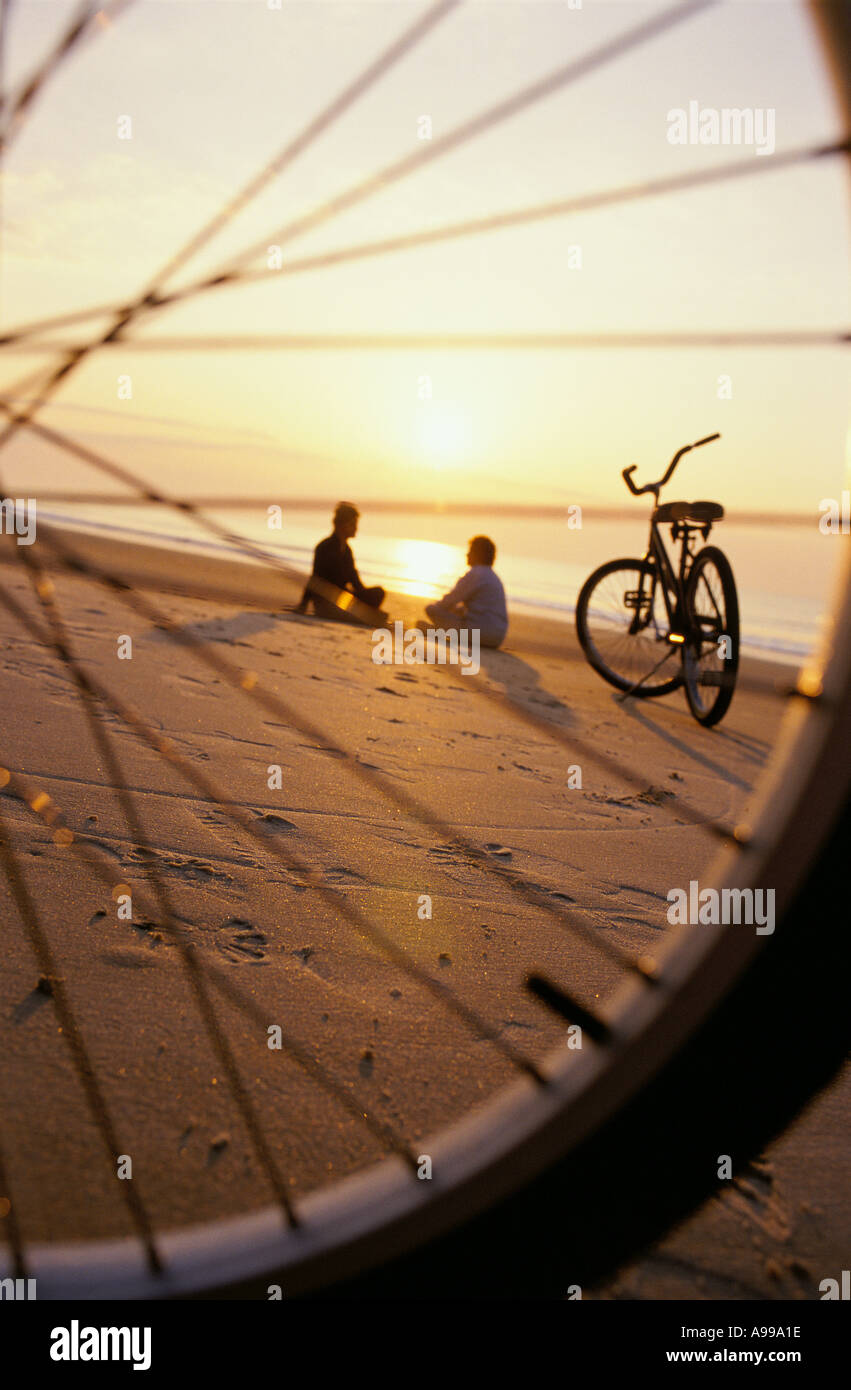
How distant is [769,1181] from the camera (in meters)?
1.28

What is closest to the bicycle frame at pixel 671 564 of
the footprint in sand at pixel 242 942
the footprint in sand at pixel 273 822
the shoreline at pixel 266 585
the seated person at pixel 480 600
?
the seated person at pixel 480 600

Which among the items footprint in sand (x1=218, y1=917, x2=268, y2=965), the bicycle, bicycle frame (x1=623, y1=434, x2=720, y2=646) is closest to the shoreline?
the bicycle

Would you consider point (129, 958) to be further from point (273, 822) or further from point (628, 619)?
point (628, 619)

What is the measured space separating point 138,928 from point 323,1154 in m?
0.63

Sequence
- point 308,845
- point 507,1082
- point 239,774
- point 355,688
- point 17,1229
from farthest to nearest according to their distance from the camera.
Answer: point 355,688 → point 239,774 → point 308,845 → point 507,1082 → point 17,1229

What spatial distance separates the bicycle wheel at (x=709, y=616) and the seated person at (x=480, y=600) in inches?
76.0

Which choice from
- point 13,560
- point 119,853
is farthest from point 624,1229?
point 13,560

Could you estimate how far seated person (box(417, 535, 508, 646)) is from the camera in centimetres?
637

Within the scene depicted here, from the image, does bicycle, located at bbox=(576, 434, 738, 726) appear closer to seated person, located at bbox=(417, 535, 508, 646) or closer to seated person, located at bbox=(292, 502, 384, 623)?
seated person, located at bbox=(417, 535, 508, 646)

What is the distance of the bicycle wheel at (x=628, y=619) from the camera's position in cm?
502

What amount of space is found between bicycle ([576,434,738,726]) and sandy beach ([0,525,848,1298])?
827 millimetres

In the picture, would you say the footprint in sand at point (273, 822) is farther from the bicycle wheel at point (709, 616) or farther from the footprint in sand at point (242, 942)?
the bicycle wheel at point (709, 616)

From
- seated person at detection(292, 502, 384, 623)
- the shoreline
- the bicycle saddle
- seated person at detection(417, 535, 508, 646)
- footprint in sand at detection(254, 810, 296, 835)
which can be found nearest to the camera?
footprint in sand at detection(254, 810, 296, 835)
